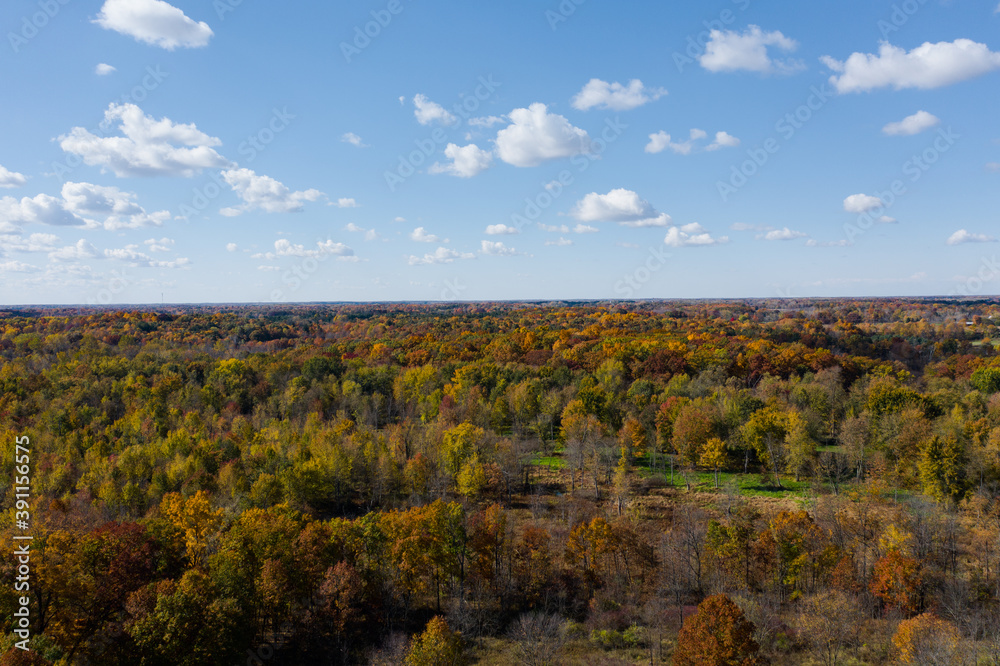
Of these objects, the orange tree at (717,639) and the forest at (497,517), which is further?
the forest at (497,517)

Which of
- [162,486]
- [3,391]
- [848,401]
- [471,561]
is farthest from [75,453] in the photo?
[848,401]

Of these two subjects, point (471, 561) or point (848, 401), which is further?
point (848, 401)

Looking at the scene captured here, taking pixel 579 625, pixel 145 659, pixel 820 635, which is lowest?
pixel 579 625

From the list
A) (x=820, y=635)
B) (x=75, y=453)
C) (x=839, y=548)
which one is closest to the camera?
(x=820, y=635)

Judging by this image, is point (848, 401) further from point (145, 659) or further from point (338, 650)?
point (145, 659)

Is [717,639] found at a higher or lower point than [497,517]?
lower

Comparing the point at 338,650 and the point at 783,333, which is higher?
the point at 783,333

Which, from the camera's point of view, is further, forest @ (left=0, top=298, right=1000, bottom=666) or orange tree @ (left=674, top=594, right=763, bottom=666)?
forest @ (left=0, top=298, right=1000, bottom=666)

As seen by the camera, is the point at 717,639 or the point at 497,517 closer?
the point at 717,639
